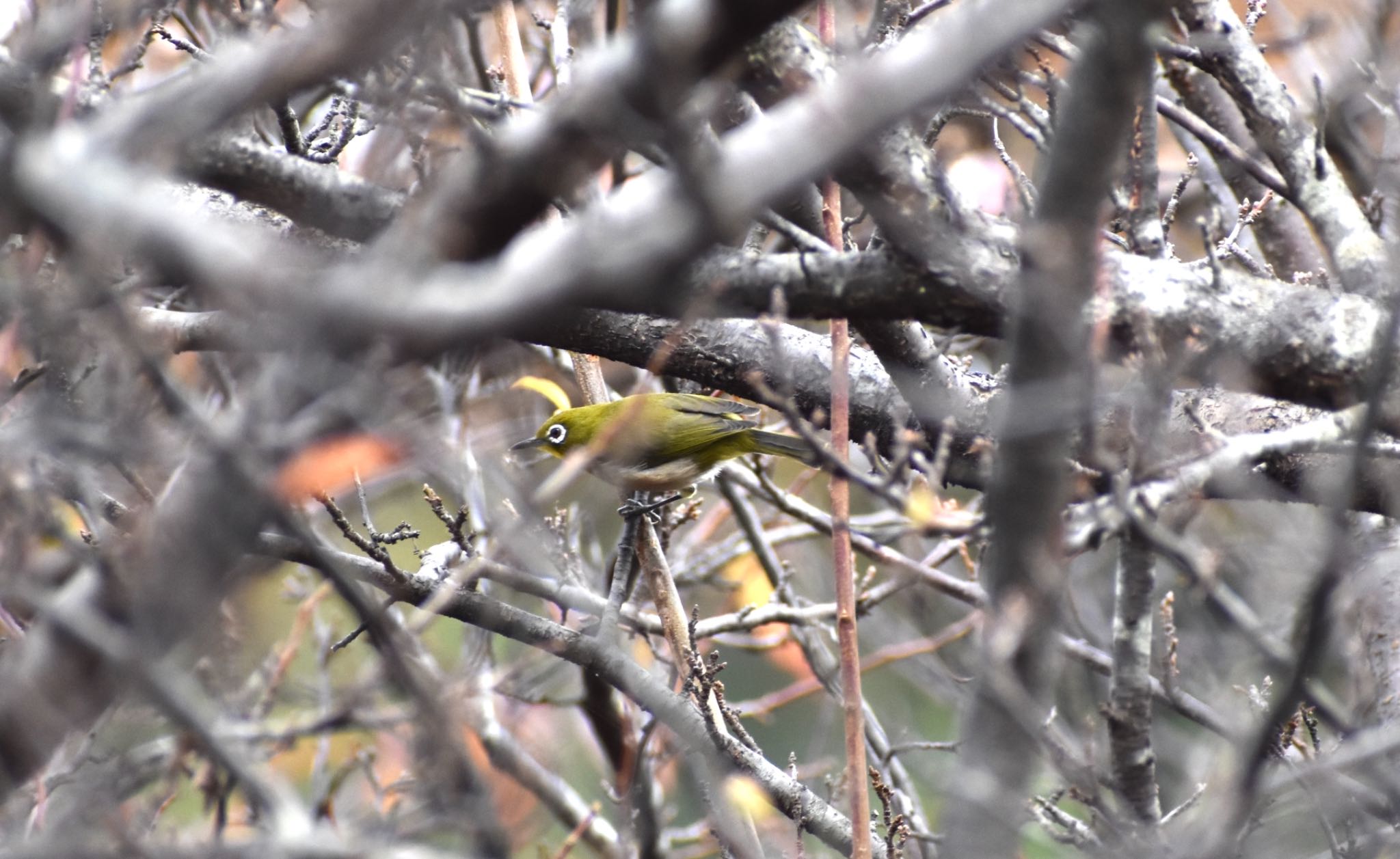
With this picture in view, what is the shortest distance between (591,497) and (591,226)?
18.3ft

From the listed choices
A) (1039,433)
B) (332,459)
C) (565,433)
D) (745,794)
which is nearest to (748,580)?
(565,433)

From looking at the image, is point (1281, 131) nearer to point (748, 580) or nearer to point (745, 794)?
point (745, 794)

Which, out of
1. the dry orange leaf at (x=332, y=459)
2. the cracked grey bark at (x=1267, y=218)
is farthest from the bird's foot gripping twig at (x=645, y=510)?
the cracked grey bark at (x=1267, y=218)

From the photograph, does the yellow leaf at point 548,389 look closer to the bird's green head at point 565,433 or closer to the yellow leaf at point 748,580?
the bird's green head at point 565,433

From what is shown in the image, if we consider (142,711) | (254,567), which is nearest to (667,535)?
(254,567)

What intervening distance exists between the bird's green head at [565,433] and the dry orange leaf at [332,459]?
398 centimetres

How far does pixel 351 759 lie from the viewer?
17.2ft

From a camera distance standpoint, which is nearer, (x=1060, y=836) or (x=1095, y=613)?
(x=1060, y=836)

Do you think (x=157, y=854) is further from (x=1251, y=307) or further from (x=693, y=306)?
(x=1251, y=307)

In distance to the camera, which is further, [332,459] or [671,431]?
[671,431]

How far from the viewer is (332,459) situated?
67.2 inches

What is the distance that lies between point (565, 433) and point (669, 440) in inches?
21.8

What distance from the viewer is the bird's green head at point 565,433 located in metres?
5.82

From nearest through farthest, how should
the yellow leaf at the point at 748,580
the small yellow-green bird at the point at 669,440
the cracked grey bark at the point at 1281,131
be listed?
1. the cracked grey bark at the point at 1281,131
2. the small yellow-green bird at the point at 669,440
3. the yellow leaf at the point at 748,580
